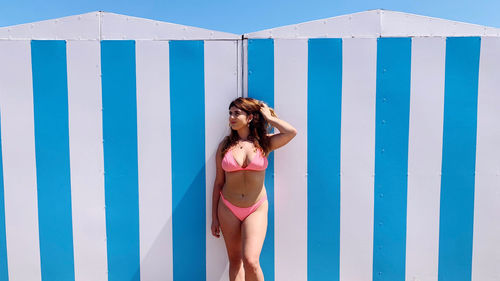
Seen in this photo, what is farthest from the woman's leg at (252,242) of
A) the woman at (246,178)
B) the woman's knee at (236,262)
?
the woman's knee at (236,262)

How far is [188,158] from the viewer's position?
72.2 inches

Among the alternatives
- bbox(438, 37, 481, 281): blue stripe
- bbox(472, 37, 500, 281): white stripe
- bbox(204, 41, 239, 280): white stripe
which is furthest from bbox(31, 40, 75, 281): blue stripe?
bbox(472, 37, 500, 281): white stripe

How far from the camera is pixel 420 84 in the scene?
177cm

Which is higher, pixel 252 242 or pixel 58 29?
pixel 58 29

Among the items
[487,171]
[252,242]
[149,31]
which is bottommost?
[252,242]

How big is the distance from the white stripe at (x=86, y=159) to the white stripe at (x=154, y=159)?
28cm

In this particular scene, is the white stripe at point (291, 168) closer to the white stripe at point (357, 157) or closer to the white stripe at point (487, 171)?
the white stripe at point (357, 157)

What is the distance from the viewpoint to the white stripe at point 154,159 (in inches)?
71.3

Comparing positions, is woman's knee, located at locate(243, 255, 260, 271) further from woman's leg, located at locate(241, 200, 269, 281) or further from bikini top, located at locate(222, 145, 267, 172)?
bikini top, located at locate(222, 145, 267, 172)

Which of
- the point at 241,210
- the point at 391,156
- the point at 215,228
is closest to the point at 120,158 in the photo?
the point at 215,228

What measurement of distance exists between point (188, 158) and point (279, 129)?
0.70 m

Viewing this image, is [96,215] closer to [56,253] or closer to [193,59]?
[56,253]

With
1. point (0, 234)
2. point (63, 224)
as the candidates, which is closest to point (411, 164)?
point (63, 224)

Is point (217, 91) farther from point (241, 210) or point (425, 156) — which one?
point (425, 156)
